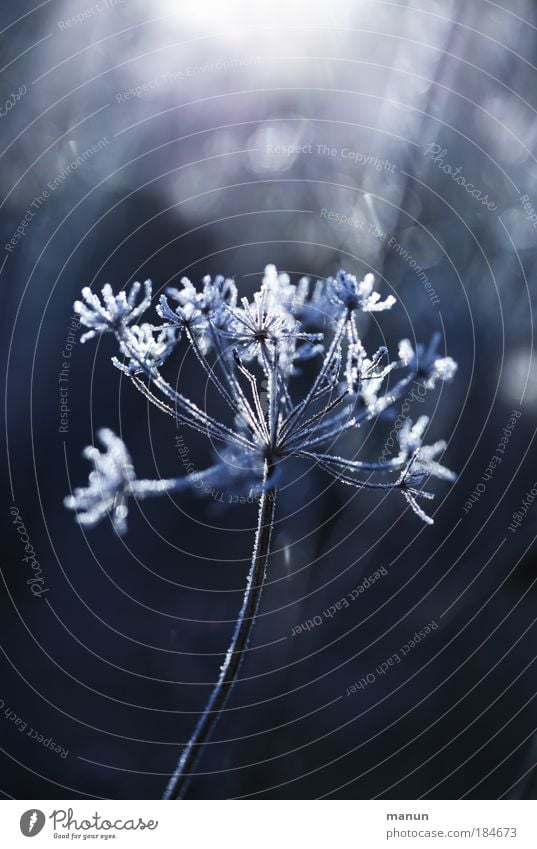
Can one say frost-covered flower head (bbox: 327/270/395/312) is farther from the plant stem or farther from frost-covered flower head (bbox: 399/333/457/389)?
the plant stem

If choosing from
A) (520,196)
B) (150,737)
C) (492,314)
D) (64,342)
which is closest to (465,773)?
(150,737)
